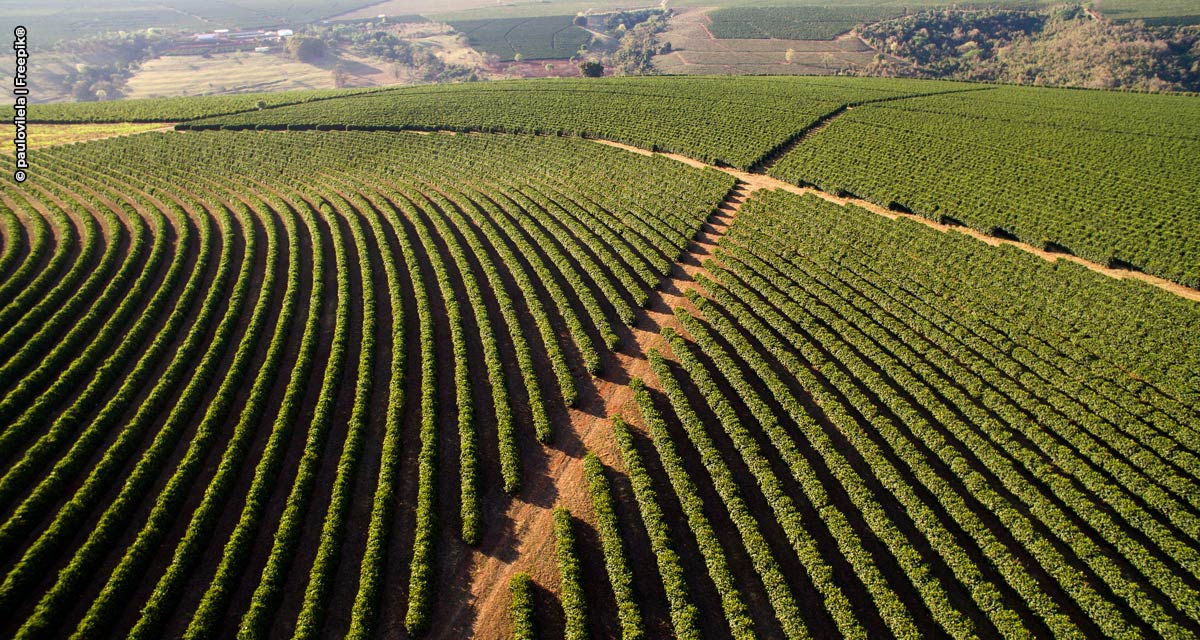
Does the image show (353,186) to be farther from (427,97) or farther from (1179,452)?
(1179,452)

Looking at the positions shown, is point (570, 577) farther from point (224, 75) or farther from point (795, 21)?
point (224, 75)

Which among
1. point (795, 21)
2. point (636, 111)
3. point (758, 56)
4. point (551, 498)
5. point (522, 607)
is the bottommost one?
point (522, 607)

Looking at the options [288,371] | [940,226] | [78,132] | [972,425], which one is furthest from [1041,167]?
[78,132]

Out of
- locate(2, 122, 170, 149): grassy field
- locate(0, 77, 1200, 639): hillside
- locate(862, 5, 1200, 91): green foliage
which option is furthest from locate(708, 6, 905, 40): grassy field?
locate(2, 122, 170, 149): grassy field

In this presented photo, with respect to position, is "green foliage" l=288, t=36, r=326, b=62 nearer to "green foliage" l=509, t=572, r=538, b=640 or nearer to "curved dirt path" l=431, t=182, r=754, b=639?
"curved dirt path" l=431, t=182, r=754, b=639

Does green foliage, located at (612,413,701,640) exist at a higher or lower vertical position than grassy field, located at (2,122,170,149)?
lower

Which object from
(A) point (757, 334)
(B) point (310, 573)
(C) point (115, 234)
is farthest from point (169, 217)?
(A) point (757, 334)
